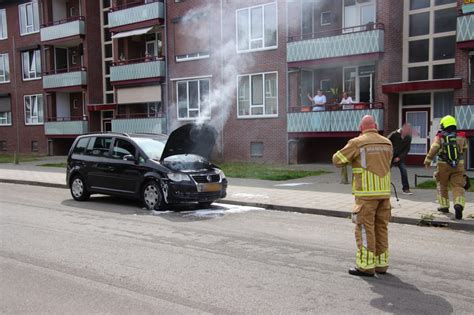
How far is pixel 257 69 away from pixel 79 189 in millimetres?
11888

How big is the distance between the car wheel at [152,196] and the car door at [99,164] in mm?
1122

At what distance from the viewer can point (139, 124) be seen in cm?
2559

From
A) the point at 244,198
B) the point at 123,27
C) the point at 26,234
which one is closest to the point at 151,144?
the point at 244,198

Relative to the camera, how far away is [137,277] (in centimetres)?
531

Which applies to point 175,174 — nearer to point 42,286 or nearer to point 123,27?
point 42,286

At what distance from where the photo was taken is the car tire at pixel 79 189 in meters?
11.4

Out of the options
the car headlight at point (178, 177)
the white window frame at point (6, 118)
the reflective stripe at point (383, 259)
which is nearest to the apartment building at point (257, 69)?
the white window frame at point (6, 118)

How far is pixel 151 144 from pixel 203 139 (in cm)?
117

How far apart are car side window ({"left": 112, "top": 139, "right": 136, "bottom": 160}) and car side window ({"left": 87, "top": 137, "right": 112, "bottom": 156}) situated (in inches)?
10.3

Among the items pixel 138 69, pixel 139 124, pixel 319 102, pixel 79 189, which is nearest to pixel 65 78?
pixel 138 69

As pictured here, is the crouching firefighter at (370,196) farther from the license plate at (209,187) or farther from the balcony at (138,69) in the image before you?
the balcony at (138,69)

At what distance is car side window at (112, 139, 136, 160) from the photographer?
10462mm

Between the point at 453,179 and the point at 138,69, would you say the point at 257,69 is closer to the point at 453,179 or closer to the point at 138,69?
the point at 138,69

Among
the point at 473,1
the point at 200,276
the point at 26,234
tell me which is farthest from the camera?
the point at 473,1
